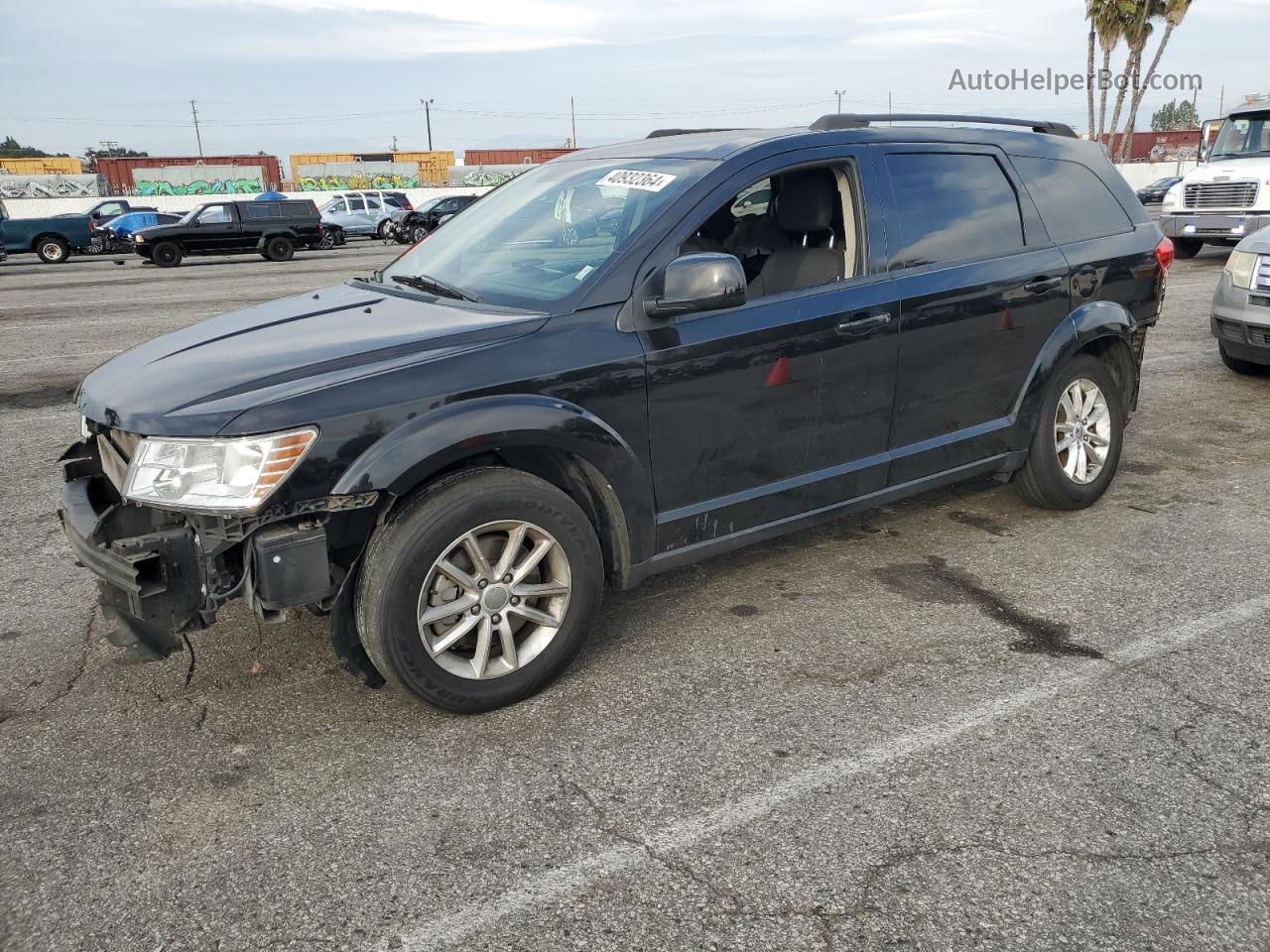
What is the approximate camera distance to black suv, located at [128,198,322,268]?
25.0 meters

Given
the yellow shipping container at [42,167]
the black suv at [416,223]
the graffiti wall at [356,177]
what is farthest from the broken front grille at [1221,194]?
the yellow shipping container at [42,167]

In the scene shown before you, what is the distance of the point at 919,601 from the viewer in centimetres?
419

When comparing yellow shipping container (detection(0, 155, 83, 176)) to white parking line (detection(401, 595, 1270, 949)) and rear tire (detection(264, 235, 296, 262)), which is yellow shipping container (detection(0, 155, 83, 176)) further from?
white parking line (detection(401, 595, 1270, 949))

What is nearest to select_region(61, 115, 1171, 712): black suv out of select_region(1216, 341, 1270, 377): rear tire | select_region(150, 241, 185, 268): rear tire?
select_region(1216, 341, 1270, 377): rear tire

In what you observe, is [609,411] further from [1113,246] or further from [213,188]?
[213,188]

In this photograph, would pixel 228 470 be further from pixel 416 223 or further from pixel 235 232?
pixel 416 223

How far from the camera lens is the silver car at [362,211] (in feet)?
119

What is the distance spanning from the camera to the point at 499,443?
3189 millimetres

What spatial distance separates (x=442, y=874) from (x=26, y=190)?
60.2 m

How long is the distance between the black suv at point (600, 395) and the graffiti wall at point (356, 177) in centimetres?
5752

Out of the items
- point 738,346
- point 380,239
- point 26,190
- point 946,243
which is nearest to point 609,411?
point 738,346

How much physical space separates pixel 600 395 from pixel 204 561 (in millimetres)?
1306

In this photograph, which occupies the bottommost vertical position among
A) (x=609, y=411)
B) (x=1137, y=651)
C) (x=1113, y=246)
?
(x=1137, y=651)

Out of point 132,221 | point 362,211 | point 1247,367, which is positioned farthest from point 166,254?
point 1247,367
